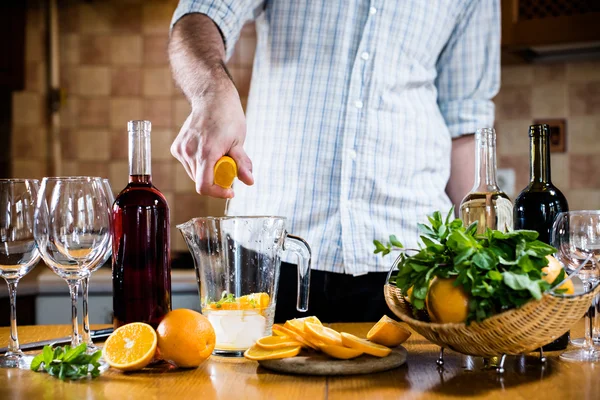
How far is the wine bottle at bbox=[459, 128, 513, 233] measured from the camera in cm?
90

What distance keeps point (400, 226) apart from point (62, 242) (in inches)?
28.1

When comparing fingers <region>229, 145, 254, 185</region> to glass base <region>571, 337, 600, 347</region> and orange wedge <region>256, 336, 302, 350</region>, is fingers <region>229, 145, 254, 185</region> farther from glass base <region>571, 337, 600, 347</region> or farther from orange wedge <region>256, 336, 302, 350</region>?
glass base <region>571, 337, 600, 347</region>

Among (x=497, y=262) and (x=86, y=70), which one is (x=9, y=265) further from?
(x=86, y=70)

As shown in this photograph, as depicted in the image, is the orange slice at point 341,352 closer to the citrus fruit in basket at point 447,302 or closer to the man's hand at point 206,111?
the citrus fruit in basket at point 447,302

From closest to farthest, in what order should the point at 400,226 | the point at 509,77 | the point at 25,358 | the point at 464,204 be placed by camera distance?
the point at 25,358
the point at 464,204
the point at 400,226
the point at 509,77

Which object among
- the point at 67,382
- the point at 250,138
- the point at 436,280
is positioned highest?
the point at 250,138

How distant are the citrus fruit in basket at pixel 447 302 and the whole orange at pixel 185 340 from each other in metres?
0.24

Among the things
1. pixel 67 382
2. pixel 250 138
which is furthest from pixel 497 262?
pixel 250 138

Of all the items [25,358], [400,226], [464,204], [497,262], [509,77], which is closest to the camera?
[497,262]

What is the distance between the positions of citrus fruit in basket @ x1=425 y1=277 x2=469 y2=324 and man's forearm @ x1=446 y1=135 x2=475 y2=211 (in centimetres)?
80

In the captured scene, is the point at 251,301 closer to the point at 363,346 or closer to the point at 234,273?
the point at 234,273

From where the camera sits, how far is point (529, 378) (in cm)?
73

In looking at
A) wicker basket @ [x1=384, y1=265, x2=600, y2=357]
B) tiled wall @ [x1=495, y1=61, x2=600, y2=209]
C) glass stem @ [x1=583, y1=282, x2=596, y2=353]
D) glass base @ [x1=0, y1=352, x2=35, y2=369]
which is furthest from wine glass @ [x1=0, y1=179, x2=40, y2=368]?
tiled wall @ [x1=495, y1=61, x2=600, y2=209]

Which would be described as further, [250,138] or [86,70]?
[86,70]
